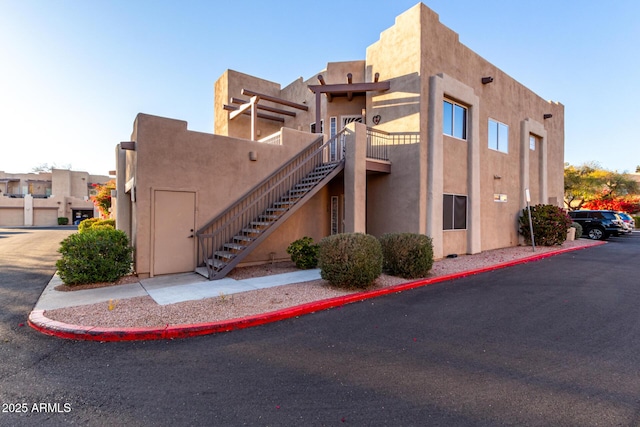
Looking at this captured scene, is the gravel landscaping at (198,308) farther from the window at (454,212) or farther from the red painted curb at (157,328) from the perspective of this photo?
the window at (454,212)

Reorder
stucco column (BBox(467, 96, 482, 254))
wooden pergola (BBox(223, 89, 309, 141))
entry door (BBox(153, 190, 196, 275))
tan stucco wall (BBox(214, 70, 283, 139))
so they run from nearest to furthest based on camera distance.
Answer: entry door (BBox(153, 190, 196, 275)), stucco column (BBox(467, 96, 482, 254)), wooden pergola (BBox(223, 89, 309, 141)), tan stucco wall (BBox(214, 70, 283, 139))

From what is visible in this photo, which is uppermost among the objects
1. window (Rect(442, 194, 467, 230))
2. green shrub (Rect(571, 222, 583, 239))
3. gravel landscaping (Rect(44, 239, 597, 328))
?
window (Rect(442, 194, 467, 230))

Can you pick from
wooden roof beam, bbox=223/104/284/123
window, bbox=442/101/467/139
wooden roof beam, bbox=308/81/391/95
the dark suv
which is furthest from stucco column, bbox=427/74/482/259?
the dark suv

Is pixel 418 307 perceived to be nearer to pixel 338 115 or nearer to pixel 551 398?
pixel 551 398

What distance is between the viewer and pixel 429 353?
397cm

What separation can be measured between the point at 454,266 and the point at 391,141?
4916 mm

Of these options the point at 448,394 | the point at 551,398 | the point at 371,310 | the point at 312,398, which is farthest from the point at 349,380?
the point at 371,310

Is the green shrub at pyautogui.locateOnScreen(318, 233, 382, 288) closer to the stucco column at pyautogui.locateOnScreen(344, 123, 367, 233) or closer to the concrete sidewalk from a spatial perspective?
the concrete sidewalk

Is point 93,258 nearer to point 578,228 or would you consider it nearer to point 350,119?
point 350,119

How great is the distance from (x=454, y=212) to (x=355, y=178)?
15.1 ft

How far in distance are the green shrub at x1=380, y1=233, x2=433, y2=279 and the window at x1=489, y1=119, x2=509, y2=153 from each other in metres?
8.25

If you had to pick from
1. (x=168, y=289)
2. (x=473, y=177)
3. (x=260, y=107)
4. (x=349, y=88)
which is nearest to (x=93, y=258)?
(x=168, y=289)

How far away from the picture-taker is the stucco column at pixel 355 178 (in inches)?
385

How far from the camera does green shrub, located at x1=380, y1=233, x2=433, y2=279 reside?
25.8 ft
